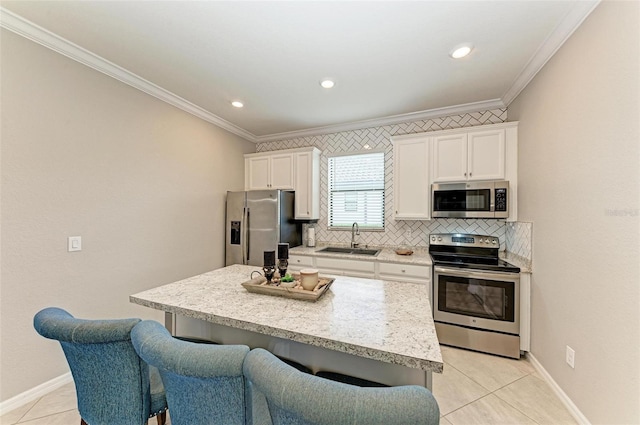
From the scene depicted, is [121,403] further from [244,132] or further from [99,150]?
[244,132]

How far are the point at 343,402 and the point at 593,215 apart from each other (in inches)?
76.4

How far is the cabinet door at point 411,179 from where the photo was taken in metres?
3.08

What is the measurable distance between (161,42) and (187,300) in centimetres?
200

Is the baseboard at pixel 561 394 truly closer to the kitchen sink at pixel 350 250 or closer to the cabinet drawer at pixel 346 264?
the cabinet drawer at pixel 346 264

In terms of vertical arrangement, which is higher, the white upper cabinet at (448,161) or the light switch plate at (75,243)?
the white upper cabinet at (448,161)

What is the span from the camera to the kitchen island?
943 mm

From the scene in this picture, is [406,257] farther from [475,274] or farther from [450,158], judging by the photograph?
[450,158]

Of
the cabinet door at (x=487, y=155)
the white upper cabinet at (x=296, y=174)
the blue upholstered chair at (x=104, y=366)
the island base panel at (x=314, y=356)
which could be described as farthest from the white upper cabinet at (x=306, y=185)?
the blue upholstered chair at (x=104, y=366)

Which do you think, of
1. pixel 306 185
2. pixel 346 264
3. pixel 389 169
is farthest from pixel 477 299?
pixel 306 185

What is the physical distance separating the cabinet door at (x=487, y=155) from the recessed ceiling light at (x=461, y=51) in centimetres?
104

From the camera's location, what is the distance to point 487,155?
2.80 meters

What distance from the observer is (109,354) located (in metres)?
1.02

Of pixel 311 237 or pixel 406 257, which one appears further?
pixel 311 237

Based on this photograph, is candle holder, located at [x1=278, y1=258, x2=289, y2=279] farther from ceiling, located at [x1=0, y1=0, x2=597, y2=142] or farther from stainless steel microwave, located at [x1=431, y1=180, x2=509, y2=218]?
stainless steel microwave, located at [x1=431, y1=180, x2=509, y2=218]
